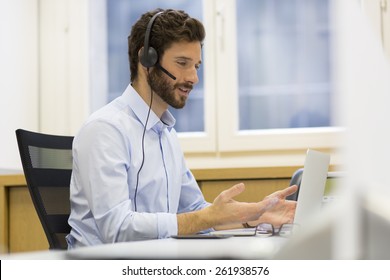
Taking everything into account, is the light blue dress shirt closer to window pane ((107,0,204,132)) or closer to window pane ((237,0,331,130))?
window pane ((237,0,331,130))

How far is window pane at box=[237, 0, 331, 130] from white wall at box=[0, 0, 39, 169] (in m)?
0.98

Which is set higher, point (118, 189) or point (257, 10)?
point (257, 10)

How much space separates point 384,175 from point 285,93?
240cm

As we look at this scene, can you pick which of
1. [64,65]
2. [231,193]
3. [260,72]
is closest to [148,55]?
[231,193]

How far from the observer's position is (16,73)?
2631 millimetres

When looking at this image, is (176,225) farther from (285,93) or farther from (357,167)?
(285,93)

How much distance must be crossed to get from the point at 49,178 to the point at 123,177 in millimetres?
298

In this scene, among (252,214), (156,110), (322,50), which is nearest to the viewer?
(252,214)

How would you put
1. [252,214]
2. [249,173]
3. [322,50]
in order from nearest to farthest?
[252,214] → [249,173] → [322,50]

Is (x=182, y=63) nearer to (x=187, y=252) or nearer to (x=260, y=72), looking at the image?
(x=260, y=72)

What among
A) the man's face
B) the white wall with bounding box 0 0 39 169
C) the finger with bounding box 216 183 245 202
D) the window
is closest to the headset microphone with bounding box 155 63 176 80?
the man's face

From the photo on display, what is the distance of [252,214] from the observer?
120cm

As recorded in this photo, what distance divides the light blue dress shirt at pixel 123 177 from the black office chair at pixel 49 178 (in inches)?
2.4

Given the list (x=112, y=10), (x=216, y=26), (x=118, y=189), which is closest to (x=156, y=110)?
(x=118, y=189)
